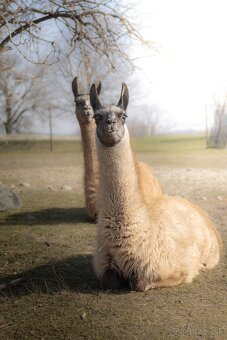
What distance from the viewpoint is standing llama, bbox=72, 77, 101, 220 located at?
642cm

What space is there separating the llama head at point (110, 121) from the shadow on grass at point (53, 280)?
1323 millimetres

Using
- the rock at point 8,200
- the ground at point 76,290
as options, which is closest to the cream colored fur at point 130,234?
the ground at point 76,290

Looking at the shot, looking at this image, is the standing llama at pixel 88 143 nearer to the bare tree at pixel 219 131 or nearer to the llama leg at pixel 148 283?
the llama leg at pixel 148 283

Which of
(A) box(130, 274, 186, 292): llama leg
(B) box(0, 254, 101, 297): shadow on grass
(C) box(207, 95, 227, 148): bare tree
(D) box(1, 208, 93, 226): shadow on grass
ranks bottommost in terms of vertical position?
(D) box(1, 208, 93, 226): shadow on grass

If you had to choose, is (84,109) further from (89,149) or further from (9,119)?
(9,119)

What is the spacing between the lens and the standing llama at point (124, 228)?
11.3ft

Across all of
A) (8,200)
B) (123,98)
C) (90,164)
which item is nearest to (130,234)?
(123,98)

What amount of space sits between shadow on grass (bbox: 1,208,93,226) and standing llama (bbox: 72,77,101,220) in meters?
0.45

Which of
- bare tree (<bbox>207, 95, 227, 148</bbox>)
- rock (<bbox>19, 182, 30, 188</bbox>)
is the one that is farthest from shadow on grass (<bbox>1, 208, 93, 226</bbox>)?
bare tree (<bbox>207, 95, 227, 148</bbox>)

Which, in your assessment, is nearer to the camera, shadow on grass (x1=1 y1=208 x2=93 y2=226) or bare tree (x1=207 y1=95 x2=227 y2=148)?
shadow on grass (x1=1 y1=208 x2=93 y2=226)

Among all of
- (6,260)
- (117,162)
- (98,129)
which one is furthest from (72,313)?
(6,260)

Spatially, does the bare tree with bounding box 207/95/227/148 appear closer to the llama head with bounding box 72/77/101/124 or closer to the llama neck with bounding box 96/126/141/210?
the llama head with bounding box 72/77/101/124

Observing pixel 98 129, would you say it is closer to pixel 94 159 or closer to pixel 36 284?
pixel 36 284

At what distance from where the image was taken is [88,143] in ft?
21.2
